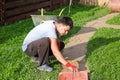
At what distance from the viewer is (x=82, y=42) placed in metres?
7.55

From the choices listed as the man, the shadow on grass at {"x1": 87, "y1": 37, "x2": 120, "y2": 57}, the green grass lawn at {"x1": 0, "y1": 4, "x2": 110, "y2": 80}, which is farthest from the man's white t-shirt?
the shadow on grass at {"x1": 87, "y1": 37, "x2": 120, "y2": 57}

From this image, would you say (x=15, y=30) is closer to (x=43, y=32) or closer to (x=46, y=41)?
(x=43, y=32)

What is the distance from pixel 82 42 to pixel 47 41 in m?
2.05

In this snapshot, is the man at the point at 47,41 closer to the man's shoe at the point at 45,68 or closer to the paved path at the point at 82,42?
the man's shoe at the point at 45,68

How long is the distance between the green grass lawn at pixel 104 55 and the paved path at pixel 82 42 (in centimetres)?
12

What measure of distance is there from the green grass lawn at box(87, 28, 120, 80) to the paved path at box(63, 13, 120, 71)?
122 mm

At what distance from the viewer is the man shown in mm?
5496

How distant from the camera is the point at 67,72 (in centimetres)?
559

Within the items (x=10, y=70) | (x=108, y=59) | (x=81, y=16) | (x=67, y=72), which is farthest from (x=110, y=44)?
(x=81, y=16)

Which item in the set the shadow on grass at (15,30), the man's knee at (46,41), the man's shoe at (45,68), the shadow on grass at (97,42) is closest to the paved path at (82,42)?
the shadow on grass at (97,42)

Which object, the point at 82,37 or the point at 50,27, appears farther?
the point at 82,37

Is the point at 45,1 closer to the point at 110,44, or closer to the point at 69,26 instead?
the point at 110,44

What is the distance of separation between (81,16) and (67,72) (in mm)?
5016

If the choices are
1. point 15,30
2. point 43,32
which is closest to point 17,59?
point 43,32
